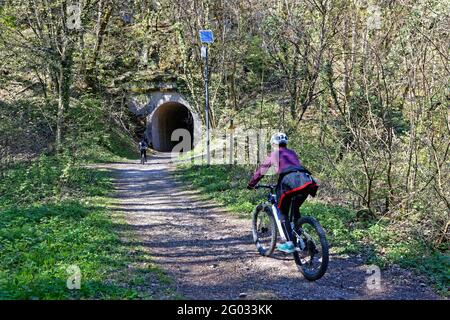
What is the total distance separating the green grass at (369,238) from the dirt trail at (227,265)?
9.9 inches

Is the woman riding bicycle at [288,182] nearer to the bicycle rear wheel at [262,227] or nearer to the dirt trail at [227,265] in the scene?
the dirt trail at [227,265]

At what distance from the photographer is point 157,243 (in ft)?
25.0

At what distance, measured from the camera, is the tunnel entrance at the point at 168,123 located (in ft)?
94.8

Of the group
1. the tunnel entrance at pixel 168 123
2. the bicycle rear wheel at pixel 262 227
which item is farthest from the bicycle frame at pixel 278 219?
the tunnel entrance at pixel 168 123

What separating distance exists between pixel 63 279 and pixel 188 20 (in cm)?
1667

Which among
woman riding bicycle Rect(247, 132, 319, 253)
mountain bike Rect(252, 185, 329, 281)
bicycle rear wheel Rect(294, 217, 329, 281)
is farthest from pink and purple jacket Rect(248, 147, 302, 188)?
bicycle rear wheel Rect(294, 217, 329, 281)

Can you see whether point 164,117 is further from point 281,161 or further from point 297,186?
point 297,186

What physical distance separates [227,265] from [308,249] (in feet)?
4.61

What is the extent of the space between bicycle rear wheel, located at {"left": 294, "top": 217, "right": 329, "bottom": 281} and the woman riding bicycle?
0.14 m

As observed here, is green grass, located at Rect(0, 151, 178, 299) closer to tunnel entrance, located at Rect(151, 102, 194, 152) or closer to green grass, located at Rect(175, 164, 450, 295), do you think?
green grass, located at Rect(175, 164, 450, 295)

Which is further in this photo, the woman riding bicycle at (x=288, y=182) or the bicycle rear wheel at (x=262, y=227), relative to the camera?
the bicycle rear wheel at (x=262, y=227)

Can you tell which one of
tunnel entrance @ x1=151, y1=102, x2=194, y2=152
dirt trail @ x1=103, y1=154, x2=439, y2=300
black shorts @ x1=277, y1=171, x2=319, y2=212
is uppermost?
tunnel entrance @ x1=151, y1=102, x2=194, y2=152

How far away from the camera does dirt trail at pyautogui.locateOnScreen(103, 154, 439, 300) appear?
522 centimetres

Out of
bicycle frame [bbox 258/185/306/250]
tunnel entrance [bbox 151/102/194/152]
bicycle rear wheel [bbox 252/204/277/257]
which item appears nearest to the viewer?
bicycle frame [bbox 258/185/306/250]
